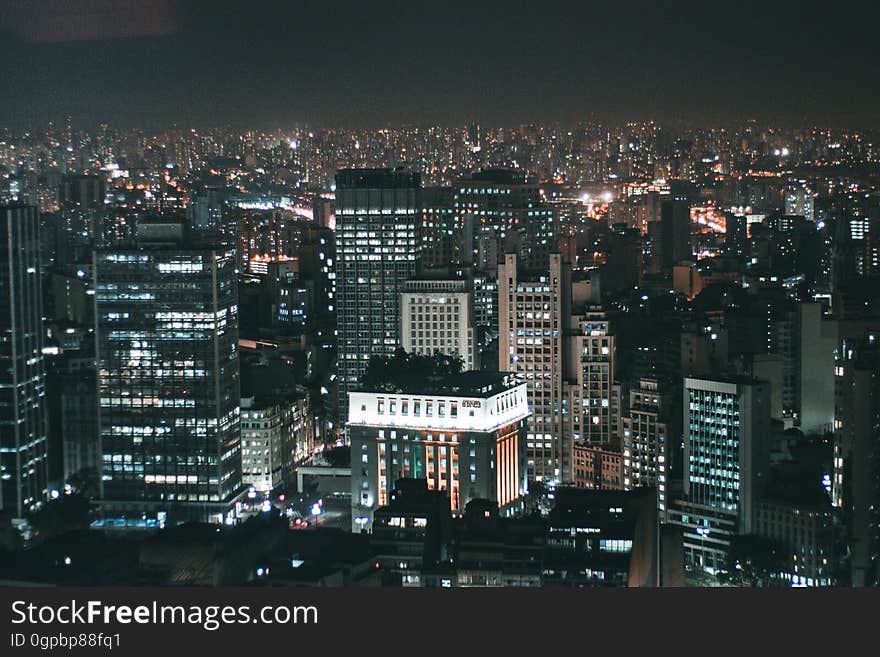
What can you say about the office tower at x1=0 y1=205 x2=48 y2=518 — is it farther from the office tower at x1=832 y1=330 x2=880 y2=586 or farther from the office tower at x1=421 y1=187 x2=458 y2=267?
the office tower at x1=832 y1=330 x2=880 y2=586

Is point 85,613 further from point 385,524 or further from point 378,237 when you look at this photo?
point 378,237

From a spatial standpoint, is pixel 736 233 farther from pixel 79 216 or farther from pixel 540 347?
pixel 79 216

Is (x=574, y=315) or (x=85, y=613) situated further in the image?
(x=574, y=315)

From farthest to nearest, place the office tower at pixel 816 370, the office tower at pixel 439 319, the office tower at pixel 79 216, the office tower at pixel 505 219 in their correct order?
the office tower at pixel 439 319, the office tower at pixel 505 219, the office tower at pixel 816 370, the office tower at pixel 79 216

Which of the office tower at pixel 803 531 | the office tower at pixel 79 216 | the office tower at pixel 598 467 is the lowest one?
the office tower at pixel 803 531

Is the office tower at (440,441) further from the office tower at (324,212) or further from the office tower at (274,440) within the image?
the office tower at (324,212)

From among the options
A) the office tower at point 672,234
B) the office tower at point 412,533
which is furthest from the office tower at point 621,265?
the office tower at point 412,533

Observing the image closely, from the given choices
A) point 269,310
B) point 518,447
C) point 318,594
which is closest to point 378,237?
point 269,310
